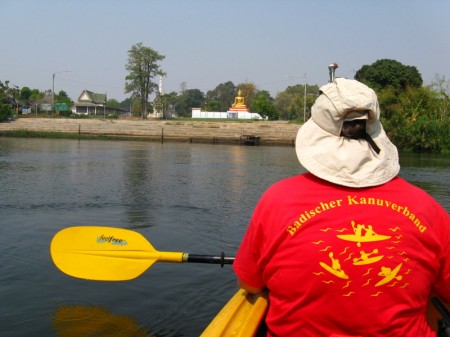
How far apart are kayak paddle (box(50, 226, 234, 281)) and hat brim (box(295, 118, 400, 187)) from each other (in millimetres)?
2010

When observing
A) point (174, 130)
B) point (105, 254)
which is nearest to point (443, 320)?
point (105, 254)

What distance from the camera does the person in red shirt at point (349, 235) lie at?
1.62 metres

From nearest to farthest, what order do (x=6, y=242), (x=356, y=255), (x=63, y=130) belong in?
(x=356, y=255) < (x=6, y=242) < (x=63, y=130)

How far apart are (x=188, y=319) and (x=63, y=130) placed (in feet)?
134

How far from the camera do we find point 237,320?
221 cm

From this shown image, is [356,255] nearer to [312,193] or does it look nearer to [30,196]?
[312,193]

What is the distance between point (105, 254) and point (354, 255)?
2.46 meters

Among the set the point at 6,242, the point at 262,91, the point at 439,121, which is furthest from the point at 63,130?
the point at 262,91

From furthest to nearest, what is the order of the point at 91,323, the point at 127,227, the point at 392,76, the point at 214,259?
the point at 392,76
the point at 127,227
the point at 91,323
the point at 214,259

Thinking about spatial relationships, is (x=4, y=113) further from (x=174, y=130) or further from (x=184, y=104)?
(x=184, y=104)

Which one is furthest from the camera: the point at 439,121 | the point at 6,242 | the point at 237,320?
the point at 439,121

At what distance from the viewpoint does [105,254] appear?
366 cm

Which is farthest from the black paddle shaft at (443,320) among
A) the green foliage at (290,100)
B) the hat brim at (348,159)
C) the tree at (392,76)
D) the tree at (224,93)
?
the tree at (224,93)

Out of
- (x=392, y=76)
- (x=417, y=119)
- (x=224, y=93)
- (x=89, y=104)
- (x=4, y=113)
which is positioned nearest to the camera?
(x=417, y=119)
